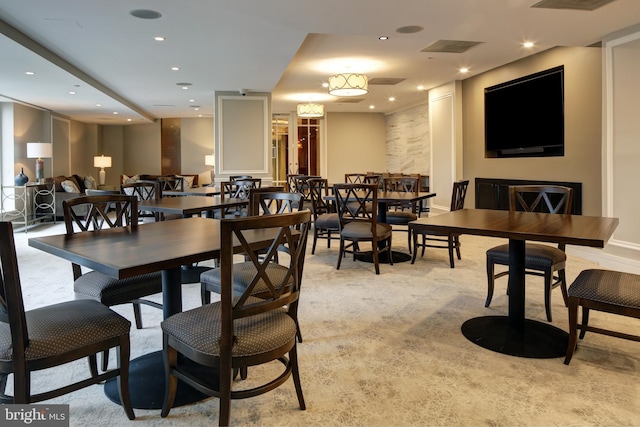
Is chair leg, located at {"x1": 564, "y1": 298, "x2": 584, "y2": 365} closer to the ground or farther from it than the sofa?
closer to the ground

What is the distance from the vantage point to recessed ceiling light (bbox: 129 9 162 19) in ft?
13.1

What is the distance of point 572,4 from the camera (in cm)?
394

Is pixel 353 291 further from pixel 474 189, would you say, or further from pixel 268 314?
pixel 474 189

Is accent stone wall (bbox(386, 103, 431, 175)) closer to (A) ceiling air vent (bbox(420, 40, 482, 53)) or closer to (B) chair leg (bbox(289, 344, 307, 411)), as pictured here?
(A) ceiling air vent (bbox(420, 40, 482, 53))

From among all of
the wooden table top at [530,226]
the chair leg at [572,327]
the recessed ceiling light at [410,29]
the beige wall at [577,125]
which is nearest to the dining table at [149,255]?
the wooden table top at [530,226]

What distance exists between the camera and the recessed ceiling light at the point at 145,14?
157 inches

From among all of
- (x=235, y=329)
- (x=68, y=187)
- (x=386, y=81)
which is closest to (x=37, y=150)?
(x=68, y=187)

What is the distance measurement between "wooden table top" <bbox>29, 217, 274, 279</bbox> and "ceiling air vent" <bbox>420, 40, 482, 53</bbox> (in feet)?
13.9

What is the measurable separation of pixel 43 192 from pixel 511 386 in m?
9.51

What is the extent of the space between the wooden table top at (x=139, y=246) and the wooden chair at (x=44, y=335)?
238 mm

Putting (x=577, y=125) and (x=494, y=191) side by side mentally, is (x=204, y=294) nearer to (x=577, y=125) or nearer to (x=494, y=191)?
(x=577, y=125)

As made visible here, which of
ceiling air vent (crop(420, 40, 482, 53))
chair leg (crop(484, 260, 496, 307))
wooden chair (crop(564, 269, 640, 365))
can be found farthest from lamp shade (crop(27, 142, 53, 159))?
wooden chair (crop(564, 269, 640, 365))

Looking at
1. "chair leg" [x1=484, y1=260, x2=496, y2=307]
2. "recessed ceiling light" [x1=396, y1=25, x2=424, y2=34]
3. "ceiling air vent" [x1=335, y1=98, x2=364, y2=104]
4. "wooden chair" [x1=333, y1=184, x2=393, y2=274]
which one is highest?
"ceiling air vent" [x1=335, y1=98, x2=364, y2=104]

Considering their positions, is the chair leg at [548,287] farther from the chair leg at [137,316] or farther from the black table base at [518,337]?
the chair leg at [137,316]
